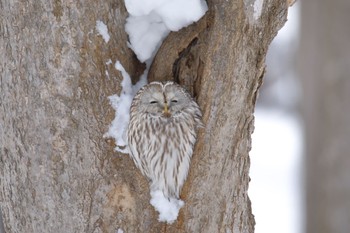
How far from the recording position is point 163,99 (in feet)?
12.5

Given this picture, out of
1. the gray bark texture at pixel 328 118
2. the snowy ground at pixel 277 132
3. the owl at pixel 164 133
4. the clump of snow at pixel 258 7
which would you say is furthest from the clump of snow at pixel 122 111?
the snowy ground at pixel 277 132

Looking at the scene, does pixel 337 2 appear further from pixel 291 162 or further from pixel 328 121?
pixel 291 162

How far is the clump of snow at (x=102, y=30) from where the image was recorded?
376 centimetres

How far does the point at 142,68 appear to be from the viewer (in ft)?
13.0

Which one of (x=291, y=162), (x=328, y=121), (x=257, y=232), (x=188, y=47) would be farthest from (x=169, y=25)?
(x=291, y=162)

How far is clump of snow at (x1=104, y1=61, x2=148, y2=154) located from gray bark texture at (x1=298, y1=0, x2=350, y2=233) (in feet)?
8.81

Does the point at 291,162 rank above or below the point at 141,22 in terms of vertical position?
above

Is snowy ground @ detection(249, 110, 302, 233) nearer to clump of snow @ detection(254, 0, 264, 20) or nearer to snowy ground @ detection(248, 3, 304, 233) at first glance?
snowy ground @ detection(248, 3, 304, 233)

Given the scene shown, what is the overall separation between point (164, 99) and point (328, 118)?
2812mm

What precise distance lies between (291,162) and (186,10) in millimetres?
6707

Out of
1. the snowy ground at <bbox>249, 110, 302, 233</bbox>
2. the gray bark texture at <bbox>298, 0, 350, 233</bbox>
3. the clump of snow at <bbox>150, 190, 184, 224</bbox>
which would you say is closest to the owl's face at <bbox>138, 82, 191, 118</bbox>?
the clump of snow at <bbox>150, 190, 184, 224</bbox>

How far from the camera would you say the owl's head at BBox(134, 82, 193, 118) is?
3.78m

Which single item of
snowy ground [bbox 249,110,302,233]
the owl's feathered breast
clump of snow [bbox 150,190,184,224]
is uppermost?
snowy ground [bbox 249,110,302,233]

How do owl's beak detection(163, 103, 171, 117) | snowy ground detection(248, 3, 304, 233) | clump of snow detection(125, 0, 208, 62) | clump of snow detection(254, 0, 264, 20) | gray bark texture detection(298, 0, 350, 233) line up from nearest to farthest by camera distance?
clump of snow detection(254, 0, 264, 20)
clump of snow detection(125, 0, 208, 62)
owl's beak detection(163, 103, 171, 117)
gray bark texture detection(298, 0, 350, 233)
snowy ground detection(248, 3, 304, 233)
